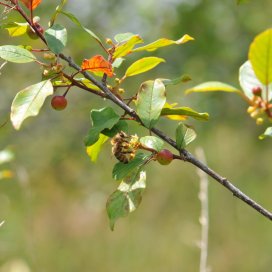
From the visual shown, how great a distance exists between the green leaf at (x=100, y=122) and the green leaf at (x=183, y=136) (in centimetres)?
13

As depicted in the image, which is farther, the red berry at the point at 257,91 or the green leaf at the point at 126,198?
the green leaf at the point at 126,198

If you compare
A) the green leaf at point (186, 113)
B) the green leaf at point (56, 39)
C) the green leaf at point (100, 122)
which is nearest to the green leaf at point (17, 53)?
the green leaf at point (56, 39)

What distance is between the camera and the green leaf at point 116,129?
3.45 ft

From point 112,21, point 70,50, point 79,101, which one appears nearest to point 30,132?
point 79,101

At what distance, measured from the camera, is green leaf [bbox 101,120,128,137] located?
105 cm

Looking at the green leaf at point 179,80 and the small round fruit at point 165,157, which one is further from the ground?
the green leaf at point 179,80

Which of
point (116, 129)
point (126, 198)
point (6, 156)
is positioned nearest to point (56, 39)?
point (116, 129)

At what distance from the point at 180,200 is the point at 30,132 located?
168cm

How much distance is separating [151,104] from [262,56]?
26cm

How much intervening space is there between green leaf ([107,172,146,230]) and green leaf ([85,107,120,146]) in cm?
10

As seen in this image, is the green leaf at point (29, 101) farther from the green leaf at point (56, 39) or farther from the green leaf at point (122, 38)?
the green leaf at point (122, 38)

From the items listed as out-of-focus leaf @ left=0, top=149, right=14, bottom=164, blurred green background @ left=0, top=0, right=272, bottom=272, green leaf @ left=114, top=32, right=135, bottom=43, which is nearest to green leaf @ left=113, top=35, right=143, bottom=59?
green leaf @ left=114, top=32, right=135, bottom=43

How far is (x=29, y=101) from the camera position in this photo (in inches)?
37.5

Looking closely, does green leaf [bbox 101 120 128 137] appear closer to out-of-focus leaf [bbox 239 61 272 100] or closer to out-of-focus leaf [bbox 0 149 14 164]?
out-of-focus leaf [bbox 239 61 272 100]
